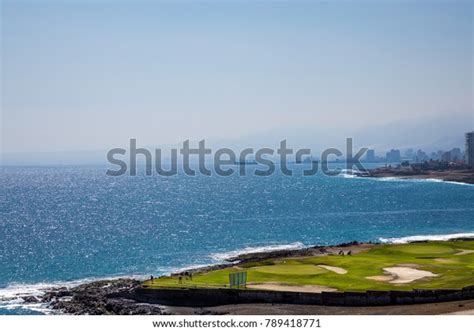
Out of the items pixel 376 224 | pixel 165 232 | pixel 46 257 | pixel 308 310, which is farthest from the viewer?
pixel 376 224

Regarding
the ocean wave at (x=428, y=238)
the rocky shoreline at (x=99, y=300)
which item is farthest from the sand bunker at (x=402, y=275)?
the ocean wave at (x=428, y=238)

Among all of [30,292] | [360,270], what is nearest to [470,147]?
[360,270]

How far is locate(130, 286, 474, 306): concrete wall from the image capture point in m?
Answer: 30.9

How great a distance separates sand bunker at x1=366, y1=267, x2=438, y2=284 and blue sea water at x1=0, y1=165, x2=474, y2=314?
1526 cm

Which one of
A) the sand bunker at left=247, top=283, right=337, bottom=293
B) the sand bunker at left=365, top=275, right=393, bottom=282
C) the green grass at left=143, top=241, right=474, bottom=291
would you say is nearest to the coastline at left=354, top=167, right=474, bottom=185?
the green grass at left=143, top=241, right=474, bottom=291

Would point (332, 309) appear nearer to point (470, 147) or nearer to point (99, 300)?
point (99, 300)

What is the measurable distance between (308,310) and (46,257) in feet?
96.4

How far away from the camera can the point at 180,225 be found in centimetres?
7619

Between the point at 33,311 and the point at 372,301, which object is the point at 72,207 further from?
the point at 372,301

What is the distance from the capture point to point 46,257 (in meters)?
54.4

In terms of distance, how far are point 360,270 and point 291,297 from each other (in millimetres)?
8841

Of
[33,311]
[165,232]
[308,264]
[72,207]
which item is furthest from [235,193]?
[33,311]

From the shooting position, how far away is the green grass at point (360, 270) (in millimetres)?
35125

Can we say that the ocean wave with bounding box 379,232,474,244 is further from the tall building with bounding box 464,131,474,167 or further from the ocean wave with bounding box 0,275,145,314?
the tall building with bounding box 464,131,474,167
